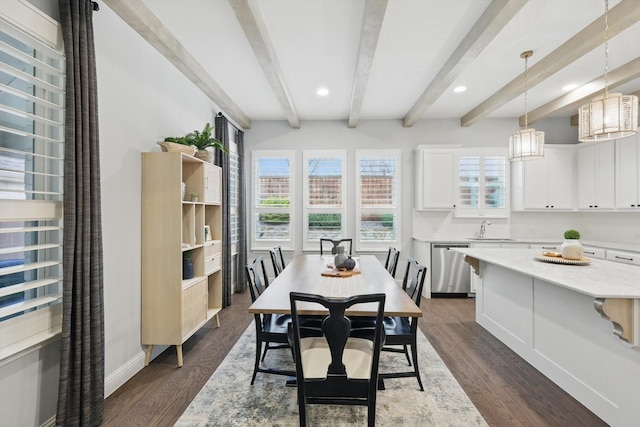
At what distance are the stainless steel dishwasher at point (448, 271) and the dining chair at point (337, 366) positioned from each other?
131 inches

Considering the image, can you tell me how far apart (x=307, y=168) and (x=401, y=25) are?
307 centimetres

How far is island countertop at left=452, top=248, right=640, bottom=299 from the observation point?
5.67 feet

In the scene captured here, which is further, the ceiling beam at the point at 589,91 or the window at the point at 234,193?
the window at the point at 234,193

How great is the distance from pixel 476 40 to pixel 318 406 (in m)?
3.18

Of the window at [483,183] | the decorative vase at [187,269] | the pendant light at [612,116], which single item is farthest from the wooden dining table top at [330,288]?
the window at [483,183]

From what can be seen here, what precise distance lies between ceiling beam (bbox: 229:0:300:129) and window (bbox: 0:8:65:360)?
1.18 m

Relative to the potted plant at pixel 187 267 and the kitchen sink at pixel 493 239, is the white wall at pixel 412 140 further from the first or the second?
the potted plant at pixel 187 267

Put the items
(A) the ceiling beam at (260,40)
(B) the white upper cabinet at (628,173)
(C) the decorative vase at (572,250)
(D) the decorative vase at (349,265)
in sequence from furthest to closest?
(B) the white upper cabinet at (628,173), (D) the decorative vase at (349,265), (C) the decorative vase at (572,250), (A) the ceiling beam at (260,40)

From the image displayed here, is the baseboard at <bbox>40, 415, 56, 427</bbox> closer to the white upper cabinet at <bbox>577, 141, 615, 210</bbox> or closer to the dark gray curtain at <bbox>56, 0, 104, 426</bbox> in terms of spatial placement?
the dark gray curtain at <bbox>56, 0, 104, 426</bbox>

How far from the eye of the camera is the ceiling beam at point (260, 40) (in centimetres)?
227

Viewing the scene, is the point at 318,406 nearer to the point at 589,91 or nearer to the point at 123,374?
the point at 123,374

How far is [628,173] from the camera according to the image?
4.07m

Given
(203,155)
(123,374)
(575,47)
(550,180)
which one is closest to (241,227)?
(203,155)

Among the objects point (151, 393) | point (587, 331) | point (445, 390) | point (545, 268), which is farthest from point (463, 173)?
point (151, 393)
